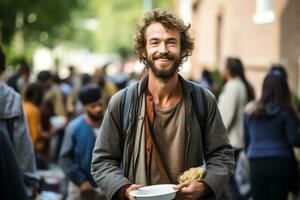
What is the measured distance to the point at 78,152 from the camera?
299 inches

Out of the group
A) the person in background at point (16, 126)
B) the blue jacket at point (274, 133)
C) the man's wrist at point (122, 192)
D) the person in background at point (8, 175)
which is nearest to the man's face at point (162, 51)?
the man's wrist at point (122, 192)

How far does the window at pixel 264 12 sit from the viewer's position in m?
18.5

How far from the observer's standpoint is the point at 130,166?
14.8 ft

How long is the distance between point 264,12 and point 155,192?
51.4ft

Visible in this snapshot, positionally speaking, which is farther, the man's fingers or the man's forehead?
the man's forehead

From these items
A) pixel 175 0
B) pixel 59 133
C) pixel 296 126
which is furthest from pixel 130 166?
pixel 175 0

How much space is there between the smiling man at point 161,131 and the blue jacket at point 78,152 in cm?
298

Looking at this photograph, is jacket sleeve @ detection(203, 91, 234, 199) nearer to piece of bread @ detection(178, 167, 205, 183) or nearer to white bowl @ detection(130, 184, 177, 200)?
piece of bread @ detection(178, 167, 205, 183)

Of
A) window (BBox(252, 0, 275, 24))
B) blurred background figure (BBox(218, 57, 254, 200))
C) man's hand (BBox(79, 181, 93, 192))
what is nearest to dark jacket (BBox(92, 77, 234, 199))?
man's hand (BBox(79, 181, 93, 192))

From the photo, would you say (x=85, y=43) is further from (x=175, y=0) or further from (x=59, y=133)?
(x=59, y=133)

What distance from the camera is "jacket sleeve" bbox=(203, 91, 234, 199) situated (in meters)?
4.48

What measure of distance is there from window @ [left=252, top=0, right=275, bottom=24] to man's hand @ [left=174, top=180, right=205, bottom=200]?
46.3 feet

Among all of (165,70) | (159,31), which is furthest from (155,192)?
(159,31)

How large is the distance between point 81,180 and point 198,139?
3166 millimetres
